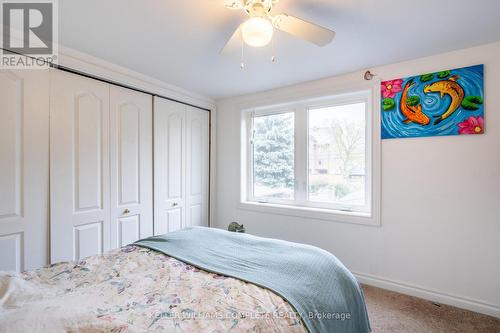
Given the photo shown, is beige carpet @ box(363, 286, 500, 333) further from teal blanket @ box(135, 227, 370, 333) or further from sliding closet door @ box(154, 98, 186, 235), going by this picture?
sliding closet door @ box(154, 98, 186, 235)

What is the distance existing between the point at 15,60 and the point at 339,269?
8.85ft

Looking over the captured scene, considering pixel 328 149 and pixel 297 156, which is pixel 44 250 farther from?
pixel 328 149

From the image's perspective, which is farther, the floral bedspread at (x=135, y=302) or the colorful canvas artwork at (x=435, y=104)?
the colorful canvas artwork at (x=435, y=104)

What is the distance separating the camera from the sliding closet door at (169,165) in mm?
2785

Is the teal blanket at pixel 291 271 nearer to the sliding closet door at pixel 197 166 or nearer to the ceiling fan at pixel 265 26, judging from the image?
the ceiling fan at pixel 265 26

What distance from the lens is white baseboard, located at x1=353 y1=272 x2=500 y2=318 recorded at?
76.3 inches

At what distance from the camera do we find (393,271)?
2322 millimetres

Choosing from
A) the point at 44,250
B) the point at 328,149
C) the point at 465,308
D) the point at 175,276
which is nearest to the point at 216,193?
the point at 328,149

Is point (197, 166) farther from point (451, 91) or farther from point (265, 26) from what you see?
point (451, 91)

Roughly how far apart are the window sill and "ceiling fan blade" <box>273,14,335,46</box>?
181cm

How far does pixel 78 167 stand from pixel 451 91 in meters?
3.30

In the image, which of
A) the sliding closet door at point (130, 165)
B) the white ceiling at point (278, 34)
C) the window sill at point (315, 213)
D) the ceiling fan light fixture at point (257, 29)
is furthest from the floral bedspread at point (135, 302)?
the window sill at point (315, 213)

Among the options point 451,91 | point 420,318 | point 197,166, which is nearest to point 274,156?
point 197,166

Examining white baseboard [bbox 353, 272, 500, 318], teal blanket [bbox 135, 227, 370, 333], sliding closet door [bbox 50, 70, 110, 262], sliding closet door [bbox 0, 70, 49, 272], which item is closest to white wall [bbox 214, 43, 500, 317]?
white baseboard [bbox 353, 272, 500, 318]
